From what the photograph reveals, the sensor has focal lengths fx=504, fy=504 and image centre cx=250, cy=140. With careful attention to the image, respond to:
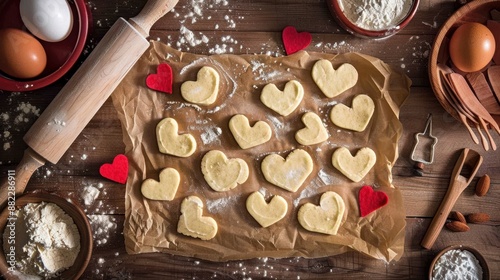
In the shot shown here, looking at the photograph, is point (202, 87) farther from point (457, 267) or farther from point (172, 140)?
point (457, 267)

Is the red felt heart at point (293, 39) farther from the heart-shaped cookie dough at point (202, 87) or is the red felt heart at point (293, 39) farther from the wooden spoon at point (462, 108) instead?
the wooden spoon at point (462, 108)

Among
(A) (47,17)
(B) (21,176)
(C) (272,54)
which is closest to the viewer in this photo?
(A) (47,17)

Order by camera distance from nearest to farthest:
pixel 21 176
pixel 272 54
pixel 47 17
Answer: pixel 47 17 < pixel 21 176 < pixel 272 54

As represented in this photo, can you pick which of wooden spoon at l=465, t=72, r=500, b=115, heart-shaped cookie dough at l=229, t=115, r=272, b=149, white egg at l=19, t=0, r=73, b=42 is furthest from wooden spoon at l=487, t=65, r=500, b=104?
white egg at l=19, t=0, r=73, b=42

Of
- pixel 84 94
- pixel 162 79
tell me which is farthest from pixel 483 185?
pixel 84 94

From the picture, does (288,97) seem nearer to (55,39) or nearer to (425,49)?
(425,49)

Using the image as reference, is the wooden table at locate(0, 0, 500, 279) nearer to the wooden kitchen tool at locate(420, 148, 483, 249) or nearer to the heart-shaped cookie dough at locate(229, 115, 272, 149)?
the wooden kitchen tool at locate(420, 148, 483, 249)
